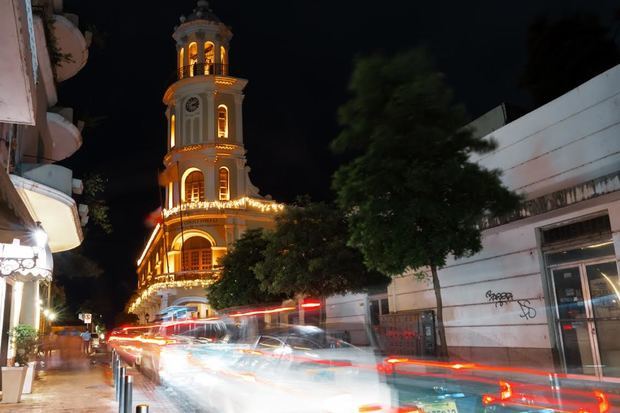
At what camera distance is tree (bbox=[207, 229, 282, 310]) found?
93.1 ft

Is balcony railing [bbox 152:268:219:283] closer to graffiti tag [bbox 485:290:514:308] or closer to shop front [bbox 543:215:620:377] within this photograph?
graffiti tag [bbox 485:290:514:308]

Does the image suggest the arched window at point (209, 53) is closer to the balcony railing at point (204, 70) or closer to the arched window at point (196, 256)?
the balcony railing at point (204, 70)

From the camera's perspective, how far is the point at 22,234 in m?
11.8

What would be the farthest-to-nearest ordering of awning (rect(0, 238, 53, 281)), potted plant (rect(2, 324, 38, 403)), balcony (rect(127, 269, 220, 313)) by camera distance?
1. balcony (rect(127, 269, 220, 313))
2. potted plant (rect(2, 324, 38, 403))
3. awning (rect(0, 238, 53, 281))

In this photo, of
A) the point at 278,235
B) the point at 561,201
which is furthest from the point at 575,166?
the point at 278,235

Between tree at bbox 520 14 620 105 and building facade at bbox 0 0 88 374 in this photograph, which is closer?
building facade at bbox 0 0 88 374

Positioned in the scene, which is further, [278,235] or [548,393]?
[278,235]

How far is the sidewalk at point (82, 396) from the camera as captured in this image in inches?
439

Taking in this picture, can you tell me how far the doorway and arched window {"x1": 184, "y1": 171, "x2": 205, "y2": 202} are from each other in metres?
35.4

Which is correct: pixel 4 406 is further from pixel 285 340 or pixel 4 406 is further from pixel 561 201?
pixel 561 201

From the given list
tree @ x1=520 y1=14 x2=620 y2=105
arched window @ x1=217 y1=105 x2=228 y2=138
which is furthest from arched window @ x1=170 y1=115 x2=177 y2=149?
tree @ x1=520 y1=14 x2=620 y2=105

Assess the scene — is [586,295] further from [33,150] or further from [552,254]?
[33,150]

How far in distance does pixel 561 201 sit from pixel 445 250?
274 cm

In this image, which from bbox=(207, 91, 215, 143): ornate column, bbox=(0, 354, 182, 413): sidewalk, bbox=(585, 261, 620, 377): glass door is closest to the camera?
bbox=(0, 354, 182, 413): sidewalk
